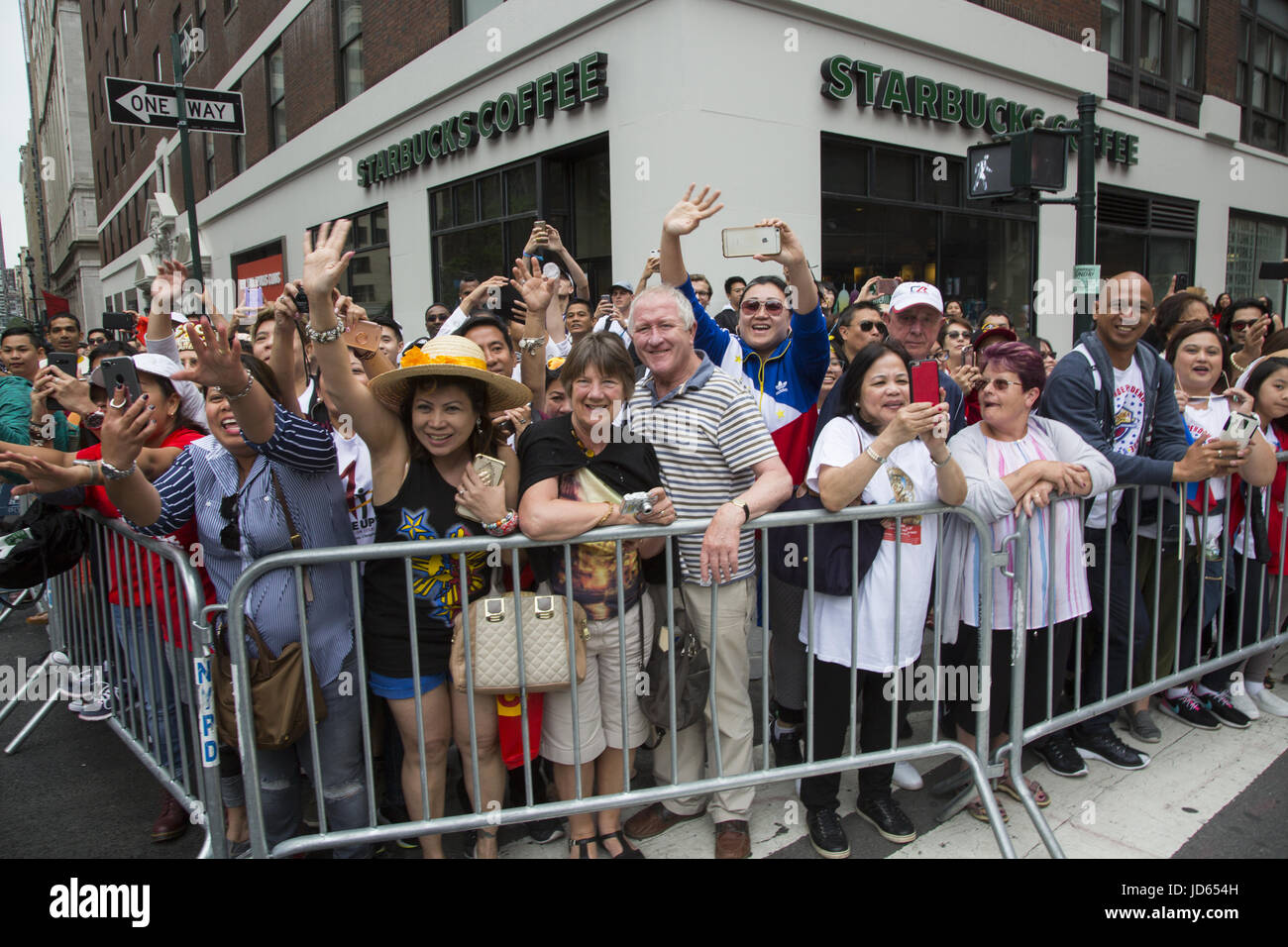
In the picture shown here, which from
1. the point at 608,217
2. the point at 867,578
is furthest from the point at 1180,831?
the point at 608,217

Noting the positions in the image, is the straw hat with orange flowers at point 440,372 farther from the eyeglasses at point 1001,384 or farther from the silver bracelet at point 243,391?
the eyeglasses at point 1001,384

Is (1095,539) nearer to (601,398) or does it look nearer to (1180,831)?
(1180,831)

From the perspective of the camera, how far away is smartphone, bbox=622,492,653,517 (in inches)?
108

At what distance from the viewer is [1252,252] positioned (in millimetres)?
19062

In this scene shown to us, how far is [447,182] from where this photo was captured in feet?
41.1

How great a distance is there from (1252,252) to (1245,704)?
19672 mm

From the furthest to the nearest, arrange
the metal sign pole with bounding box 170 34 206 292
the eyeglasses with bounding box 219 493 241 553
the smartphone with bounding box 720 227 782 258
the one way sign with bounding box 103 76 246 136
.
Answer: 1. the metal sign pole with bounding box 170 34 206 292
2. the one way sign with bounding box 103 76 246 136
3. the smartphone with bounding box 720 227 782 258
4. the eyeglasses with bounding box 219 493 241 553

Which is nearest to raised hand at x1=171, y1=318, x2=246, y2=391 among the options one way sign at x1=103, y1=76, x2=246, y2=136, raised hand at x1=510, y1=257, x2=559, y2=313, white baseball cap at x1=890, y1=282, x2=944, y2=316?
raised hand at x1=510, y1=257, x2=559, y2=313

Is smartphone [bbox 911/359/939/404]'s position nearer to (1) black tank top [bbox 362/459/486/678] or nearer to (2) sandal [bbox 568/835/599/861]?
(1) black tank top [bbox 362/459/486/678]

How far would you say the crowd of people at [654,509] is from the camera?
280cm

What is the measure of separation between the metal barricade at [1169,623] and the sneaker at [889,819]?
0.48m

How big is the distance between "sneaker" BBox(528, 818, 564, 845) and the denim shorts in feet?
2.71

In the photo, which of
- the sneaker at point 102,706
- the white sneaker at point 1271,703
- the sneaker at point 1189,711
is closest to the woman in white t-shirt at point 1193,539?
A: the sneaker at point 1189,711

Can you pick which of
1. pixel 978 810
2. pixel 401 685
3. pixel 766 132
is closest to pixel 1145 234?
pixel 766 132
